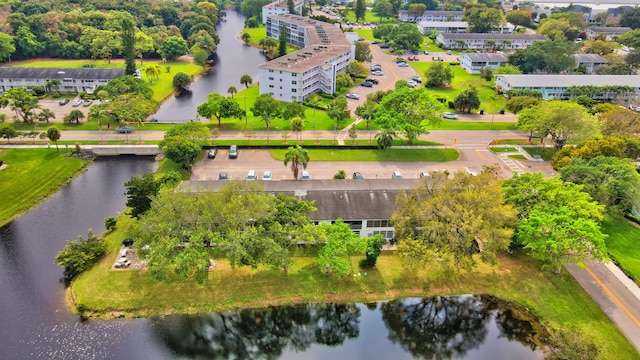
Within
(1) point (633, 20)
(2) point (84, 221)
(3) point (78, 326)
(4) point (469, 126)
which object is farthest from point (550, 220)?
(1) point (633, 20)

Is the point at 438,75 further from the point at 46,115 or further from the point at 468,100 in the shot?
the point at 46,115

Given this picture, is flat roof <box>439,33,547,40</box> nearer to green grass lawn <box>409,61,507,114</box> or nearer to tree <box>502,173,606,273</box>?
green grass lawn <box>409,61,507,114</box>

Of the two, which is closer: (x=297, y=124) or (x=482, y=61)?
(x=297, y=124)

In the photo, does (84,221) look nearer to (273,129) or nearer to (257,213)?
(257,213)

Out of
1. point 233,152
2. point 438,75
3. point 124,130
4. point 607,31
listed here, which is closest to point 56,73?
point 124,130

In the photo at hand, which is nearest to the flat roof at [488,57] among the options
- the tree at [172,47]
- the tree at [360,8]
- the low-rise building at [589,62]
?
the low-rise building at [589,62]

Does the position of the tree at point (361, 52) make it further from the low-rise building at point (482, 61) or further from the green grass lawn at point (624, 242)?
the green grass lawn at point (624, 242)
